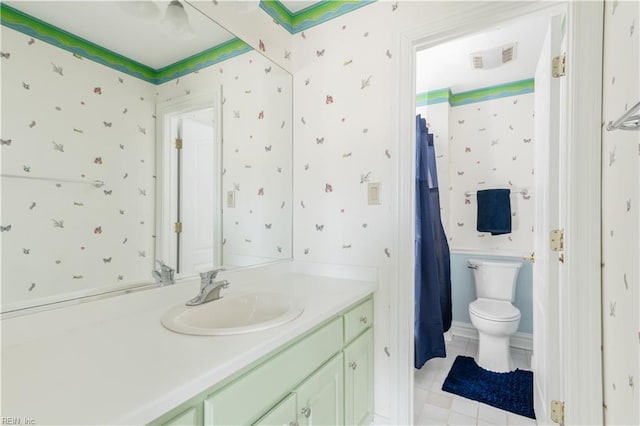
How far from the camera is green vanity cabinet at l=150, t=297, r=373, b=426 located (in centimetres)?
69

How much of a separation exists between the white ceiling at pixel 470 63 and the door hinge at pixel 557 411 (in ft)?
6.16

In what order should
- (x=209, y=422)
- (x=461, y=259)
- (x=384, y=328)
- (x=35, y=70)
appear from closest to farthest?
(x=209, y=422), (x=35, y=70), (x=384, y=328), (x=461, y=259)

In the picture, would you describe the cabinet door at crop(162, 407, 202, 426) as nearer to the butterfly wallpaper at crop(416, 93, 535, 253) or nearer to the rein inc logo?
the rein inc logo

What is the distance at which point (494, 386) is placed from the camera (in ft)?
6.39

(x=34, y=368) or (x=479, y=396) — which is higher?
(x=34, y=368)

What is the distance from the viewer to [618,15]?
35.8 inches

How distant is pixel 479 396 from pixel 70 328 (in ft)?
7.06

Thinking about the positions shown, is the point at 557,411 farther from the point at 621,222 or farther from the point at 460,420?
the point at 621,222

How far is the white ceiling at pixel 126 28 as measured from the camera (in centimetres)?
89

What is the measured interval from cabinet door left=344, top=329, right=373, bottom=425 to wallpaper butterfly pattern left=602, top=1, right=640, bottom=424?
86 cm

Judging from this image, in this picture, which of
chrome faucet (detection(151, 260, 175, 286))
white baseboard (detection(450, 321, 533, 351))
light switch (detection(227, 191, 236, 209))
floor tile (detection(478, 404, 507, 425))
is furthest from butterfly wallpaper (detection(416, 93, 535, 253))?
chrome faucet (detection(151, 260, 175, 286))

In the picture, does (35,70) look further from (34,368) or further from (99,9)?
(34,368)

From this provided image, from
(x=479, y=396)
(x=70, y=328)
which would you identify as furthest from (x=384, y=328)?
(x=70, y=328)

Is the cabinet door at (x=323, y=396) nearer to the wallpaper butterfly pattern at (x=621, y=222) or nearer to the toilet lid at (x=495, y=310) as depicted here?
the wallpaper butterfly pattern at (x=621, y=222)
